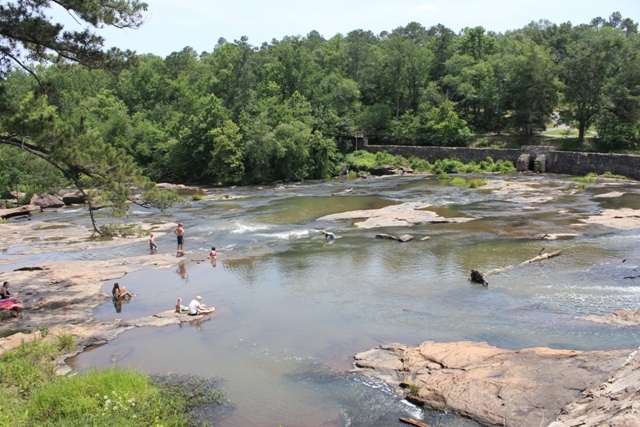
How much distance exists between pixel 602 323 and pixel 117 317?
17.2 meters

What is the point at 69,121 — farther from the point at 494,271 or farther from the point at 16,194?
the point at 16,194

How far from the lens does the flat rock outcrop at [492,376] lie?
469 inches

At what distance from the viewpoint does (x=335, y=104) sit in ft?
260

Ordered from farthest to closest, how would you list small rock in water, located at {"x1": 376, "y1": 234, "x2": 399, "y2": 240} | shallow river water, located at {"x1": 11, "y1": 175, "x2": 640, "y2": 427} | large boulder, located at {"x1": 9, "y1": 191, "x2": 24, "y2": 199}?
large boulder, located at {"x1": 9, "y1": 191, "x2": 24, "y2": 199}, small rock in water, located at {"x1": 376, "y1": 234, "x2": 399, "y2": 240}, shallow river water, located at {"x1": 11, "y1": 175, "x2": 640, "y2": 427}

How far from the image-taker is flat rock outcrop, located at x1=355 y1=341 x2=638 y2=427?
11922mm

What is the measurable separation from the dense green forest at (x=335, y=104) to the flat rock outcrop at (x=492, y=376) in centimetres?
4291

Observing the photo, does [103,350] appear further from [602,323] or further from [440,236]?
[440,236]

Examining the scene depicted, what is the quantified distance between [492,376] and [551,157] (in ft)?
176

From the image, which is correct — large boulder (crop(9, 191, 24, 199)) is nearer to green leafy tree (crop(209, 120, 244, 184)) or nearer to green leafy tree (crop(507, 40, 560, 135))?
green leafy tree (crop(209, 120, 244, 184))

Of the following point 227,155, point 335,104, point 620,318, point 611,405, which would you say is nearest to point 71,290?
point 611,405

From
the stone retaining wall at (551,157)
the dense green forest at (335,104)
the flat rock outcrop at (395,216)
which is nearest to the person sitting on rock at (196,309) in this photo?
the flat rock outcrop at (395,216)

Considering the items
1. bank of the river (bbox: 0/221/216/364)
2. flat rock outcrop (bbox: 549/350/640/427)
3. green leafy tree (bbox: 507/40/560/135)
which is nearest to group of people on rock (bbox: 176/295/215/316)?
bank of the river (bbox: 0/221/216/364)

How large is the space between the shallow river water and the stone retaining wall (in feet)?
58.0

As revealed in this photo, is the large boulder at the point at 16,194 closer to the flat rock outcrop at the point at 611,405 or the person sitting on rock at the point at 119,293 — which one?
the person sitting on rock at the point at 119,293
